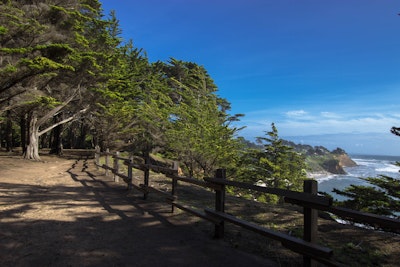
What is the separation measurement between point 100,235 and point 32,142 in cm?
2215

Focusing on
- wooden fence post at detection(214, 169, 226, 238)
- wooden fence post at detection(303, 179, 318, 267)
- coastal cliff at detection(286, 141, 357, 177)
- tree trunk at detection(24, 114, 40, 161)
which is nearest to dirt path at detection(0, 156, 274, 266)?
wooden fence post at detection(214, 169, 226, 238)

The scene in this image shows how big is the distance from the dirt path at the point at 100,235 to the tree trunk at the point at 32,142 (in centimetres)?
1589

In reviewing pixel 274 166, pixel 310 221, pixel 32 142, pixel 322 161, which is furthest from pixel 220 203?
pixel 322 161

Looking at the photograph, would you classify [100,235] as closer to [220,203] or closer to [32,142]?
[220,203]

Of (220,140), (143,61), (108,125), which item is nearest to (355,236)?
(220,140)

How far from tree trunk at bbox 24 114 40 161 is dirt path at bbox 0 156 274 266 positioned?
1589 centimetres

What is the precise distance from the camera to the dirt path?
14.8ft

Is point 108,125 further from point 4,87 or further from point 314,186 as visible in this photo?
point 314,186

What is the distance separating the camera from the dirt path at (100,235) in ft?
14.8

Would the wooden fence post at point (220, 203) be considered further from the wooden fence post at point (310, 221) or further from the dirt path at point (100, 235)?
the wooden fence post at point (310, 221)

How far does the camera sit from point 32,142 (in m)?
24.1

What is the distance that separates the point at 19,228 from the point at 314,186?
19.1ft

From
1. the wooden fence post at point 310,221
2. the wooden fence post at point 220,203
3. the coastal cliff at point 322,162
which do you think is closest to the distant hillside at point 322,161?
the coastal cliff at point 322,162

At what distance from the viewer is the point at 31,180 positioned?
42.4ft
